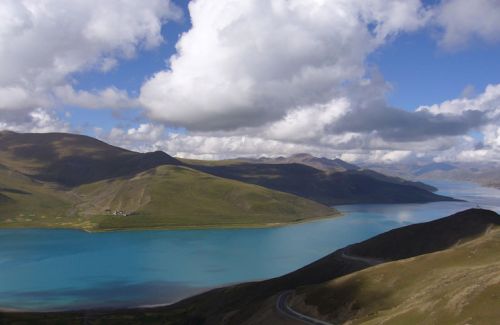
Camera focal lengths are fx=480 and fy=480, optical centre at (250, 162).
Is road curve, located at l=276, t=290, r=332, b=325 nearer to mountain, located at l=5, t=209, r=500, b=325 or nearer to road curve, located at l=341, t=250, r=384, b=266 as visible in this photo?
mountain, located at l=5, t=209, r=500, b=325

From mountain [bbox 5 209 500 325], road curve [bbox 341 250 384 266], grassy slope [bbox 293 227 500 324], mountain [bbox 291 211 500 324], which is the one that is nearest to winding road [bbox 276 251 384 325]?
mountain [bbox 5 209 500 325]

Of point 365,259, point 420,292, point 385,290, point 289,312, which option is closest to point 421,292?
point 420,292

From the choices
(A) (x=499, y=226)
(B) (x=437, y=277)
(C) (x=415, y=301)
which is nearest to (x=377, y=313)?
(C) (x=415, y=301)

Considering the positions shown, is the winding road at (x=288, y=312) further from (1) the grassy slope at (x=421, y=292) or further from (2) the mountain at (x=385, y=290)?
(1) the grassy slope at (x=421, y=292)

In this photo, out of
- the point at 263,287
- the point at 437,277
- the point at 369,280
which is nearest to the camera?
the point at 437,277

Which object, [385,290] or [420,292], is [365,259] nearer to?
[385,290]

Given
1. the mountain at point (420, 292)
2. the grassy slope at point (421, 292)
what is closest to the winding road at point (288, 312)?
the mountain at point (420, 292)

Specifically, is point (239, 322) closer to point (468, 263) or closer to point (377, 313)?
point (377, 313)
